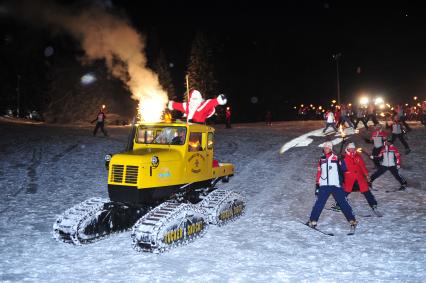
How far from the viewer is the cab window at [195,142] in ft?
31.5

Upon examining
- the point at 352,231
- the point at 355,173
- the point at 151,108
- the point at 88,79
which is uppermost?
the point at 88,79

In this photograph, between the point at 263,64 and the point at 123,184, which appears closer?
the point at 123,184

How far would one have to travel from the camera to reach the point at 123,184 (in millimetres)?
8492

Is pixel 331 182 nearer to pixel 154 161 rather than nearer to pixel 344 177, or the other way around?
pixel 344 177

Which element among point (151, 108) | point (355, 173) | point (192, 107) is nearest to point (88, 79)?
point (151, 108)

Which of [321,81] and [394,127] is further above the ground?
[321,81]

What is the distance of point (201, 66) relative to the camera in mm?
63312

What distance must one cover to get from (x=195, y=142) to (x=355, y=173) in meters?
4.10

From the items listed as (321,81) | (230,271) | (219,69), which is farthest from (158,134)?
(321,81)

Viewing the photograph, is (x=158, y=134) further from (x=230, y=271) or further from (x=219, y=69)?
(x=219, y=69)

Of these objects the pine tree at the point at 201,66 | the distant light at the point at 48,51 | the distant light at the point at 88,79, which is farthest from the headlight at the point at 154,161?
the distant light at the point at 48,51

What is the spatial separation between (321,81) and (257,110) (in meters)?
37.0

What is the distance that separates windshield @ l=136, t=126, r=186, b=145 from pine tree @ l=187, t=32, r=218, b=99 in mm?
53064

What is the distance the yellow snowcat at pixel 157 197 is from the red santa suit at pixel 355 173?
297 centimetres
